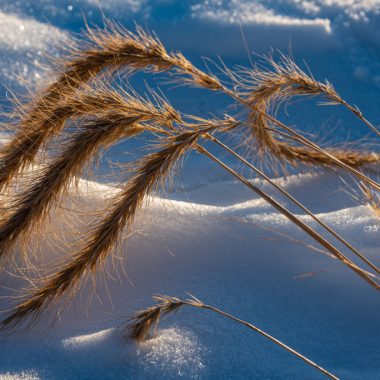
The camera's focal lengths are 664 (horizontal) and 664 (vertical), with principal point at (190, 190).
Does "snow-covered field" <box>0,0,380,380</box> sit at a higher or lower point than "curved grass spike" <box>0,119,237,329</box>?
lower

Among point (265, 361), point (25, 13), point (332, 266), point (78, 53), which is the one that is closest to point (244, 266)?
point (332, 266)

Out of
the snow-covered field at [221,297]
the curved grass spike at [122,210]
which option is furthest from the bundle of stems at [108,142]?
the snow-covered field at [221,297]

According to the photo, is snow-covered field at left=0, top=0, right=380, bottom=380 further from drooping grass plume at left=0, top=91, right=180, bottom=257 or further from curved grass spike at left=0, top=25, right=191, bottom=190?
drooping grass plume at left=0, top=91, right=180, bottom=257

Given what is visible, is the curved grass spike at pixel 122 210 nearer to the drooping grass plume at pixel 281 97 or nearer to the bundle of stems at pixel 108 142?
the bundle of stems at pixel 108 142

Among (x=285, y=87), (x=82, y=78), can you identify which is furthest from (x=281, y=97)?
(x=82, y=78)

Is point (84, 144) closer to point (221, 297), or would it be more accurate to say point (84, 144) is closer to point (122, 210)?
point (122, 210)

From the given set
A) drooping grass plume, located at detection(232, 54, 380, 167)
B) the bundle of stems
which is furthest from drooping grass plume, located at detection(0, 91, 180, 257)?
drooping grass plume, located at detection(232, 54, 380, 167)
